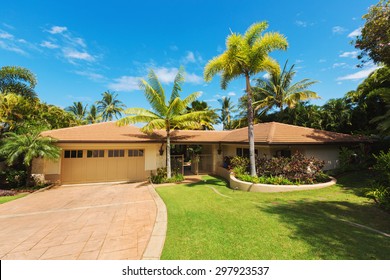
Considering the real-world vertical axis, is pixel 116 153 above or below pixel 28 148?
below

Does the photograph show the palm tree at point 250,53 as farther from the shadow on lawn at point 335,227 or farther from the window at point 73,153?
the window at point 73,153

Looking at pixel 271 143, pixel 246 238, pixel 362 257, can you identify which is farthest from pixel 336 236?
pixel 271 143

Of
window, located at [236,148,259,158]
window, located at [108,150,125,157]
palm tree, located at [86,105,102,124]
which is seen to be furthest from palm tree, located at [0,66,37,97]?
palm tree, located at [86,105,102,124]

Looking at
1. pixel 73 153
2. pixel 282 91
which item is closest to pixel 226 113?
pixel 282 91

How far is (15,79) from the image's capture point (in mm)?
13602

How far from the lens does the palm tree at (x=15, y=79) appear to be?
13242 mm

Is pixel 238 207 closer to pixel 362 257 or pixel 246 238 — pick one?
pixel 246 238

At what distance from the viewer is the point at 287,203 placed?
7305mm

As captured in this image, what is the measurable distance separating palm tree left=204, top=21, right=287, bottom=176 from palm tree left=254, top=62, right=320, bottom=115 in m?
13.0

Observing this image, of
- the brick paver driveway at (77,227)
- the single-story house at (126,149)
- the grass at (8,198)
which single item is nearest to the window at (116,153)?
the single-story house at (126,149)

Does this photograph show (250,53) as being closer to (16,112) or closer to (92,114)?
(16,112)

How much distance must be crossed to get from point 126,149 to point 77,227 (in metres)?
8.80

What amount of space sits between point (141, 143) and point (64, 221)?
8194mm

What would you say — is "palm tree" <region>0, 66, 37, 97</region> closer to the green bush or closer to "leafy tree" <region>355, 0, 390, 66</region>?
the green bush
